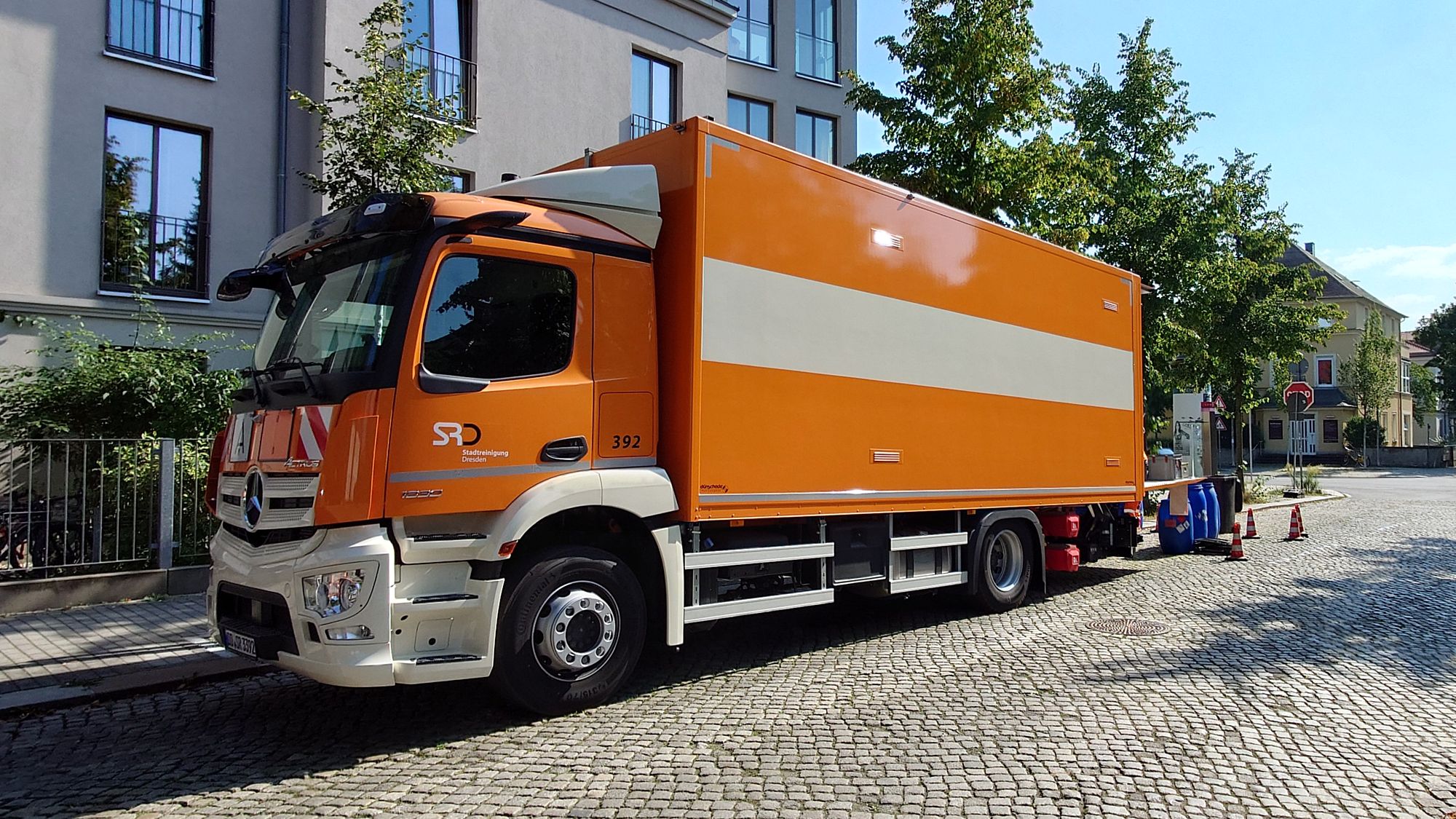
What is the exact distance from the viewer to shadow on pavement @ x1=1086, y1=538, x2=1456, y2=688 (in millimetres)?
6137

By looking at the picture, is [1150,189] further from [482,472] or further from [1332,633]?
[482,472]

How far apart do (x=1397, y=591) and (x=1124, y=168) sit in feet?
33.1

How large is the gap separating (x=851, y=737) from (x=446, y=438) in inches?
101

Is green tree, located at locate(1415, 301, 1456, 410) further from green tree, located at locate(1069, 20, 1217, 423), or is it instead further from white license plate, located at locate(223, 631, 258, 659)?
white license plate, located at locate(223, 631, 258, 659)

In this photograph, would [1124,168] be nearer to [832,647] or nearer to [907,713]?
[832,647]

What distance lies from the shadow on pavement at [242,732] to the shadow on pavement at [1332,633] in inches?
107

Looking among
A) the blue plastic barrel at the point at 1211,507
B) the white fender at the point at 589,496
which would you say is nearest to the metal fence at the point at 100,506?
the white fender at the point at 589,496

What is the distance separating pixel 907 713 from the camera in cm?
513

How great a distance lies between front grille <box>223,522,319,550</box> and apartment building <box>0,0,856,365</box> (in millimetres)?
5117

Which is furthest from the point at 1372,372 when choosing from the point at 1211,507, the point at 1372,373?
the point at 1211,507

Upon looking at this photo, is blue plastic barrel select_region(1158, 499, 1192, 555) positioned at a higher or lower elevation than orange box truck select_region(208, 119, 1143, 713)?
lower

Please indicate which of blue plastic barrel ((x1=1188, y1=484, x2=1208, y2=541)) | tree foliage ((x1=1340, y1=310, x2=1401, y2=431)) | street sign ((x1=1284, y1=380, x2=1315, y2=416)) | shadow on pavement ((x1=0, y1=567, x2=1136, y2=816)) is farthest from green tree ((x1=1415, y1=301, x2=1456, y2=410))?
shadow on pavement ((x1=0, y1=567, x2=1136, y2=816))

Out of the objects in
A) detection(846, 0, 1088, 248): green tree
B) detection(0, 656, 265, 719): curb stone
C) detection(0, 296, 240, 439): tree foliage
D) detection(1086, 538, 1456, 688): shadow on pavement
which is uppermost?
detection(846, 0, 1088, 248): green tree

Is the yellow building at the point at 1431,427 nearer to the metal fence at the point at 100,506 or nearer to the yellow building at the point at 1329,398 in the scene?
the yellow building at the point at 1329,398
